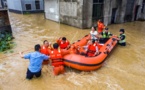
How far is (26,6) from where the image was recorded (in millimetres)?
18031

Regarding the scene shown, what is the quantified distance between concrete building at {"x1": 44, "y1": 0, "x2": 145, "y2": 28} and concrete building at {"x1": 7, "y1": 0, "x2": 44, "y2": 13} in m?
5.29

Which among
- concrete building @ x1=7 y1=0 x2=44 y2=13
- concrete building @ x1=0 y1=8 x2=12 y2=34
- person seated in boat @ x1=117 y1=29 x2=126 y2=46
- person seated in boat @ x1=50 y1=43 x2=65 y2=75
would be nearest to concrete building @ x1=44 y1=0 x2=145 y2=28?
person seated in boat @ x1=117 y1=29 x2=126 y2=46

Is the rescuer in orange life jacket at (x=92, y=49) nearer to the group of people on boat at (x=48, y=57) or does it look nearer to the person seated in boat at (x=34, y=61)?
the group of people on boat at (x=48, y=57)

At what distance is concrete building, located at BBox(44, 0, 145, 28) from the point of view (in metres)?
10.0

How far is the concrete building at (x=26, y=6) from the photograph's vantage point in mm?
17717

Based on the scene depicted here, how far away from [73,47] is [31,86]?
1.96m

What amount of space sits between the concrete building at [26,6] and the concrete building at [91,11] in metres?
5.29

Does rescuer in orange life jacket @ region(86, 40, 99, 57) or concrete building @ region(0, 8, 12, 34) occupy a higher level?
concrete building @ region(0, 8, 12, 34)

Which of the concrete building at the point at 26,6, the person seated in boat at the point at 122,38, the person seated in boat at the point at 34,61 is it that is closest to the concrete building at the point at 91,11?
the person seated in boat at the point at 122,38

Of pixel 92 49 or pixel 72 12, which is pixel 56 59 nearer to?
pixel 92 49

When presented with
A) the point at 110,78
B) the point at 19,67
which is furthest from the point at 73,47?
the point at 19,67

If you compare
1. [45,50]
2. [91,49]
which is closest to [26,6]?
[45,50]

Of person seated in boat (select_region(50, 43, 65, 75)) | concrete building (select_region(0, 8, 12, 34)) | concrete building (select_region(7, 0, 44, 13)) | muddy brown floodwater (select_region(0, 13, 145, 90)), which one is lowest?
muddy brown floodwater (select_region(0, 13, 145, 90))

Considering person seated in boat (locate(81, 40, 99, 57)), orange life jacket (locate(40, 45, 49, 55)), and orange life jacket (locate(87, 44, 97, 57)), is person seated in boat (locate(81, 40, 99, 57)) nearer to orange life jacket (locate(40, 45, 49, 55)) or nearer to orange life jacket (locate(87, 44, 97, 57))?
orange life jacket (locate(87, 44, 97, 57))
